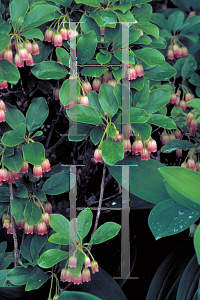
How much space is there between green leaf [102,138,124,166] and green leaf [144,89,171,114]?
0.17 meters

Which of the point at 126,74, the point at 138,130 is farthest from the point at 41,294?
the point at 126,74

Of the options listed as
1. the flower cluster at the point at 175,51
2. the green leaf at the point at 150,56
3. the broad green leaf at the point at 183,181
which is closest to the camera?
the broad green leaf at the point at 183,181

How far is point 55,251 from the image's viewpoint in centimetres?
79

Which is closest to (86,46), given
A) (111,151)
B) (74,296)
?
(111,151)

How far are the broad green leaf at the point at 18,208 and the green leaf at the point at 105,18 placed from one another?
536 mm

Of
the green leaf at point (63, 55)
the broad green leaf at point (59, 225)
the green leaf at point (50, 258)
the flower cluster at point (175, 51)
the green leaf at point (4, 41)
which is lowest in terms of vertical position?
the green leaf at point (50, 258)

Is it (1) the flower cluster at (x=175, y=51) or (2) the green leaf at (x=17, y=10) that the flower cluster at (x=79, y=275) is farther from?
(1) the flower cluster at (x=175, y=51)

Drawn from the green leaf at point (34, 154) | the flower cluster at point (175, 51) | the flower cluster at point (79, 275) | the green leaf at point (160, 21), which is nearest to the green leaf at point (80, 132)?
the green leaf at point (34, 154)

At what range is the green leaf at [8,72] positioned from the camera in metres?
0.76

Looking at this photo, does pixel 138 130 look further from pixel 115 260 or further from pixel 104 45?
pixel 115 260

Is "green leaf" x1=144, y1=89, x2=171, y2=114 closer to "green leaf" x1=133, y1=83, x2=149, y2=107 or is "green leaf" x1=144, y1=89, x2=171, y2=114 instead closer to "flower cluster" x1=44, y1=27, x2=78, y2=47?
"green leaf" x1=133, y1=83, x2=149, y2=107

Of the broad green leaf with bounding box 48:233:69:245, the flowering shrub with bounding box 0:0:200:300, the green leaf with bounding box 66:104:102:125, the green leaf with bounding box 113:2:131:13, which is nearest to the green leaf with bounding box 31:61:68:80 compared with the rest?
the flowering shrub with bounding box 0:0:200:300

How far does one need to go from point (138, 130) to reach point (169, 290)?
1.74 ft

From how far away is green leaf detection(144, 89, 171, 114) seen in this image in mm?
854
